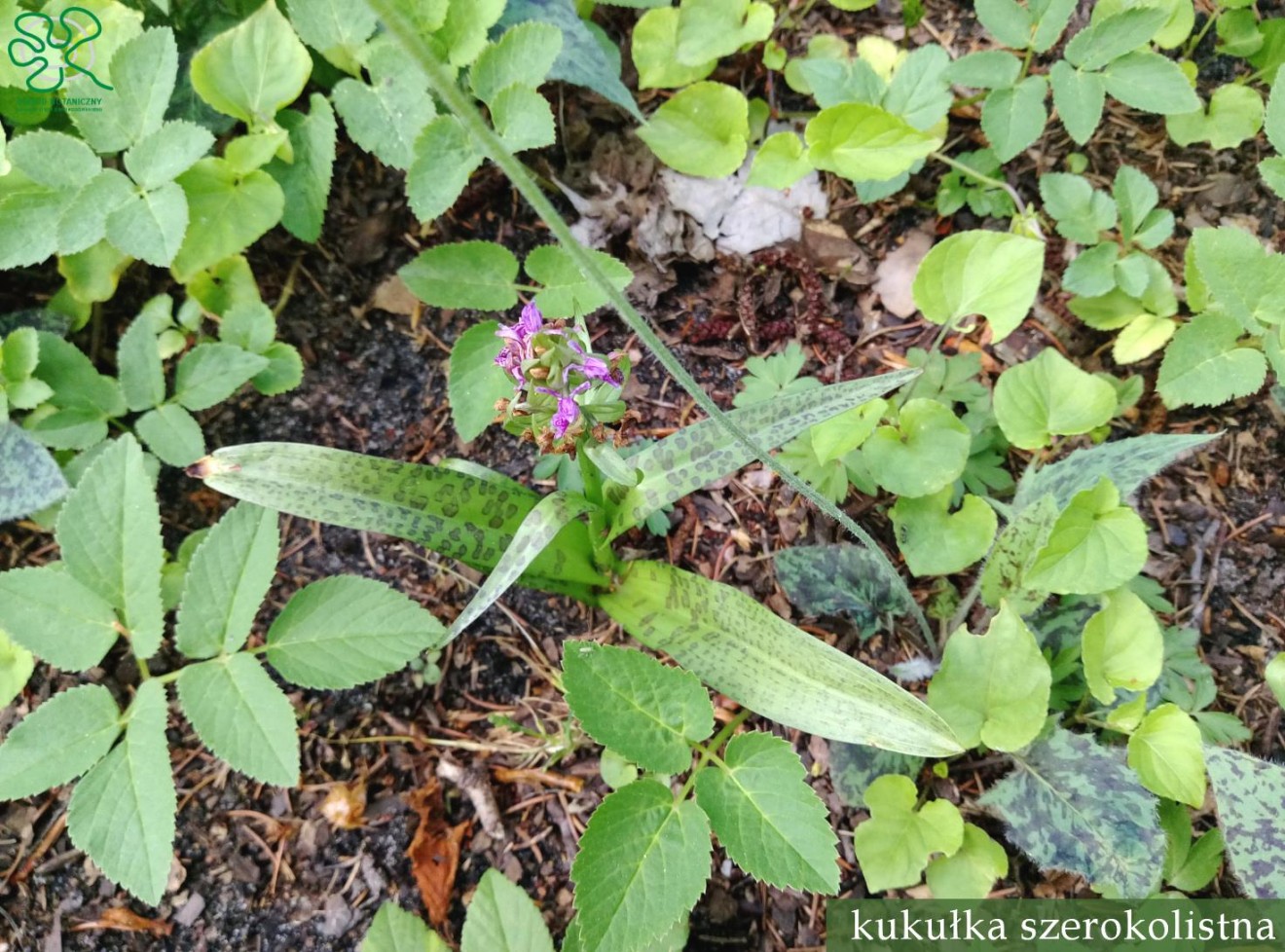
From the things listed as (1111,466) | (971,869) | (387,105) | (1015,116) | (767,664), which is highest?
(387,105)

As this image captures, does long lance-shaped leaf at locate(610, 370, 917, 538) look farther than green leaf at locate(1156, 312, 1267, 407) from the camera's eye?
No

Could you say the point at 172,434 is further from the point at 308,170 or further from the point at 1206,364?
the point at 1206,364

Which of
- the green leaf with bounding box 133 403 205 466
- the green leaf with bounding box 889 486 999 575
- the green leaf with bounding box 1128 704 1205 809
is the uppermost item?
the green leaf with bounding box 133 403 205 466

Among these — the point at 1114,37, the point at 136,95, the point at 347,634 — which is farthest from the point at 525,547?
the point at 1114,37

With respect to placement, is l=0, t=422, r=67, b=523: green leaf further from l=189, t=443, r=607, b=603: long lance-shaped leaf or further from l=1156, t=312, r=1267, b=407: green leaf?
l=1156, t=312, r=1267, b=407: green leaf

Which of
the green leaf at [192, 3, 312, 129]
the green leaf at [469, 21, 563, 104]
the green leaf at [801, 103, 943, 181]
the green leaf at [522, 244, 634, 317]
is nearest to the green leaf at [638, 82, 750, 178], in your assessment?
the green leaf at [801, 103, 943, 181]

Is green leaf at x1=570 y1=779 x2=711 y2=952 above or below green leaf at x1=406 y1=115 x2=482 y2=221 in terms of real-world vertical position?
below

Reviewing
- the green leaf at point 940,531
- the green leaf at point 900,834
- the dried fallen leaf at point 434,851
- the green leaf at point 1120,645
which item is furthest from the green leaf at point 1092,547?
the dried fallen leaf at point 434,851
